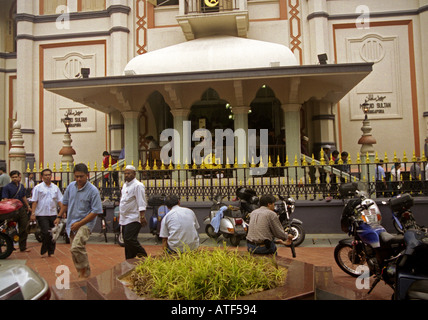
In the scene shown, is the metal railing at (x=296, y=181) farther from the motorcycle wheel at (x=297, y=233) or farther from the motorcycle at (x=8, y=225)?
the motorcycle at (x=8, y=225)

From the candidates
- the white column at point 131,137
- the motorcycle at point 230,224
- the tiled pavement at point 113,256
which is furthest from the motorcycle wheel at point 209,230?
the white column at point 131,137

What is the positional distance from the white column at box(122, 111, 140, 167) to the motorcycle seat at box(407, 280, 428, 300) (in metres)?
9.96

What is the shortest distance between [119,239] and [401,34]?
41.7ft

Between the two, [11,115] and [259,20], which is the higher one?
[259,20]

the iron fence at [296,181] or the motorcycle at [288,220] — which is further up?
the iron fence at [296,181]

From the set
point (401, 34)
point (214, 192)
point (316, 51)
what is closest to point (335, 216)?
point (214, 192)

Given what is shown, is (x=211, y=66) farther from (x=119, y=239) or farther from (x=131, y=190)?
(x=131, y=190)

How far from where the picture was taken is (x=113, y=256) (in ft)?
25.1

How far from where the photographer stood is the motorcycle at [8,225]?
7.54 m

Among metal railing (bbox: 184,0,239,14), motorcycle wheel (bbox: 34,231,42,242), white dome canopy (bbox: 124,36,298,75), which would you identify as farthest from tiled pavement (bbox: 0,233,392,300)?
metal railing (bbox: 184,0,239,14)

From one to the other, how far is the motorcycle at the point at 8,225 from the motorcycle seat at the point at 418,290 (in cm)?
695

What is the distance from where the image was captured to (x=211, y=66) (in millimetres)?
12484

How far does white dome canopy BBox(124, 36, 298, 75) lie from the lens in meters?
12.4

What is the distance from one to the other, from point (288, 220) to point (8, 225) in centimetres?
571
